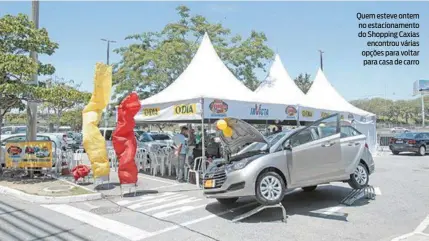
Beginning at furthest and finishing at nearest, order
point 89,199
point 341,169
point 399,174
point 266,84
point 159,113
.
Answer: point 266,84 < point 399,174 < point 159,113 < point 89,199 < point 341,169

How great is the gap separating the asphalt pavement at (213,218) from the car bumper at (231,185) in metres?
0.48

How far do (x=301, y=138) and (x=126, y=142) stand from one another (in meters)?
4.68

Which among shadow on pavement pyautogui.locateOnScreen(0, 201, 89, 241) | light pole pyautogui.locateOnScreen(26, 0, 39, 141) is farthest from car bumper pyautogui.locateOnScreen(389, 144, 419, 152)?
shadow on pavement pyautogui.locateOnScreen(0, 201, 89, 241)

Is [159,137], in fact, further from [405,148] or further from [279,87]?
[405,148]

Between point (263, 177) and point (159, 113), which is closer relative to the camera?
point (263, 177)

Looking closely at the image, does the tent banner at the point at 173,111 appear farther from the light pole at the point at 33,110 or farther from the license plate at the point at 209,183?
the light pole at the point at 33,110

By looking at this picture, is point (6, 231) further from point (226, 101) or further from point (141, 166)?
point (141, 166)

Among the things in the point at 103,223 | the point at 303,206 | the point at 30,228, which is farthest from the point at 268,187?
the point at 30,228

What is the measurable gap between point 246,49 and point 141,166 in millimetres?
12382

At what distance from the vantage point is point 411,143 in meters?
22.1

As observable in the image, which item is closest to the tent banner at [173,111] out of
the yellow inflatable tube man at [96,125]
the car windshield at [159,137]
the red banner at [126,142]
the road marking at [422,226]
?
Result: the red banner at [126,142]

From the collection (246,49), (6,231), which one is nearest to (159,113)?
(6,231)

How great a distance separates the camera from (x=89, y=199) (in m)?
9.23

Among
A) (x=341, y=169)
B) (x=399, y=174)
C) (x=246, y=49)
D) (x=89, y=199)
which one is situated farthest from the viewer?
(x=246, y=49)
